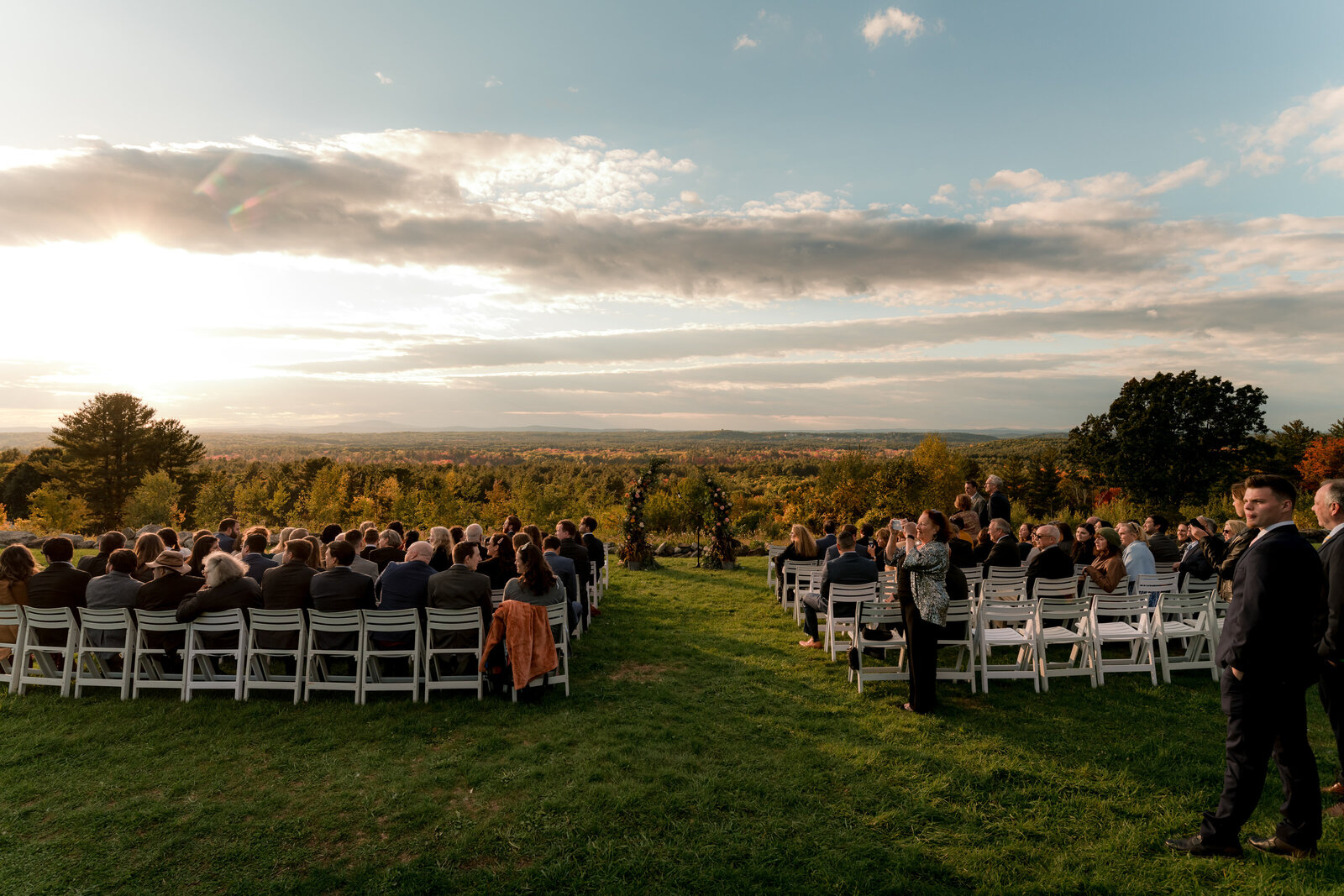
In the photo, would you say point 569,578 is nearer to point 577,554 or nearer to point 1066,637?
point 577,554

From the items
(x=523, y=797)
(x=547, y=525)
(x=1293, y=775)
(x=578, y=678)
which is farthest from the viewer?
(x=547, y=525)

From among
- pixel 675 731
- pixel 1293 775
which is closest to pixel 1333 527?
pixel 1293 775

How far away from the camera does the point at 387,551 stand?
7906 millimetres

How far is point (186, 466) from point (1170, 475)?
73593mm

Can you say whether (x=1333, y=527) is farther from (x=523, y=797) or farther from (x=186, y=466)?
(x=186, y=466)

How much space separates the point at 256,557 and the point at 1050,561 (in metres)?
8.99

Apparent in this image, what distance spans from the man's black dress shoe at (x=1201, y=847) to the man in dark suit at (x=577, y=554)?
6.52m

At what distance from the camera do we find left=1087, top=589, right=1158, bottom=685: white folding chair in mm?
6238

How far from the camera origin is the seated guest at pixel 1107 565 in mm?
6875

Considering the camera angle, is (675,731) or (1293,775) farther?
(675,731)

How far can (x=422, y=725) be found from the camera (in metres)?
5.34

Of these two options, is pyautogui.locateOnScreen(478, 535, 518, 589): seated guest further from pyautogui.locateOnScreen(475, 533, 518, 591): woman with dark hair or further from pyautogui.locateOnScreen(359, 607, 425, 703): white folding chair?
pyautogui.locateOnScreen(359, 607, 425, 703): white folding chair

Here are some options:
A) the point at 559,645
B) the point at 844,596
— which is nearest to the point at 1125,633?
the point at 844,596

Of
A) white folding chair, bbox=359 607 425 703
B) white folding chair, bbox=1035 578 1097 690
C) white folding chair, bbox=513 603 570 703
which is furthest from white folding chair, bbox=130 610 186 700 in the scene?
white folding chair, bbox=1035 578 1097 690
